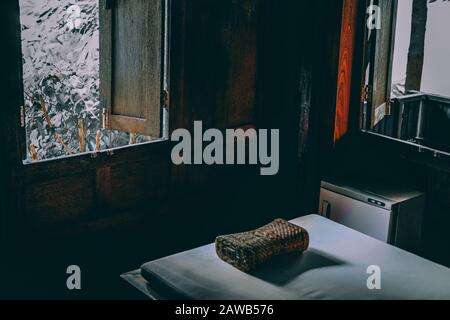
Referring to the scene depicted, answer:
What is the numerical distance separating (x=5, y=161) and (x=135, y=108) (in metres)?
1.13

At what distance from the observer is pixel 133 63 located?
4.27 meters

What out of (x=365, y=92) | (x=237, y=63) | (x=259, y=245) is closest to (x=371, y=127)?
(x=365, y=92)

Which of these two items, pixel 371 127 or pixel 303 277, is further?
pixel 371 127

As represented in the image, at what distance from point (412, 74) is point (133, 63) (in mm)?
4018

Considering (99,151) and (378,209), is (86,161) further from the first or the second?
(378,209)

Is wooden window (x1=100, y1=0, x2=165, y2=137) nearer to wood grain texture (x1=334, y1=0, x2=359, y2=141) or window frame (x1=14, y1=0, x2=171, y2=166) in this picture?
window frame (x1=14, y1=0, x2=171, y2=166)

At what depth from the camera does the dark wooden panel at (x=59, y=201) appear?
12.2 feet

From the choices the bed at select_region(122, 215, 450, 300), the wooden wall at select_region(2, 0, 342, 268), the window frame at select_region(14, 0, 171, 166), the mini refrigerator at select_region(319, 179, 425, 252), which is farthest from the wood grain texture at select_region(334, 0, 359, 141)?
the bed at select_region(122, 215, 450, 300)

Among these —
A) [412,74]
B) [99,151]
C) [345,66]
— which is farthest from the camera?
[412,74]

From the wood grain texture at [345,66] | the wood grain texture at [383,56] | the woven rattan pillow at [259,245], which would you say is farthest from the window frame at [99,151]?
the wood grain texture at [383,56]

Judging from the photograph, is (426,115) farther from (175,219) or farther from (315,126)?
(175,219)

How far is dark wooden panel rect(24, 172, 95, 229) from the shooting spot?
373 cm

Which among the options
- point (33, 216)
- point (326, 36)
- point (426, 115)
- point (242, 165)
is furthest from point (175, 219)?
point (426, 115)
